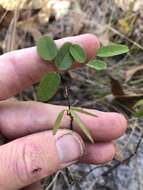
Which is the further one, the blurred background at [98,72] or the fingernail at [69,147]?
the blurred background at [98,72]

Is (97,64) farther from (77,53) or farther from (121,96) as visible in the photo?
(121,96)

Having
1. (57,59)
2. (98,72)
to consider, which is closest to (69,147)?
(57,59)

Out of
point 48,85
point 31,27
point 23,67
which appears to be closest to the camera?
point 48,85

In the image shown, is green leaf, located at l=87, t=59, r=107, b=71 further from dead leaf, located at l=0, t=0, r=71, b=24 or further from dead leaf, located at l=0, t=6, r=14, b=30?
dead leaf, located at l=0, t=0, r=71, b=24

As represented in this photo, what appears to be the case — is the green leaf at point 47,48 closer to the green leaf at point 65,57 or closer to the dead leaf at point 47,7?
the green leaf at point 65,57

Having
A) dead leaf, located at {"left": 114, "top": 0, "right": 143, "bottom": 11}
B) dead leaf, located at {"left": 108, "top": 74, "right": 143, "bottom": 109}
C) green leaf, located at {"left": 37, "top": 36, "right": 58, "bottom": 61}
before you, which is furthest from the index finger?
dead leaf, located at {"left": 114, "top": 0, "right": 143, "bottom": 11}

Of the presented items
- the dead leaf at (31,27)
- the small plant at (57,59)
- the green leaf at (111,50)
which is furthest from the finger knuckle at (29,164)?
the dead leaf at (31,27)
